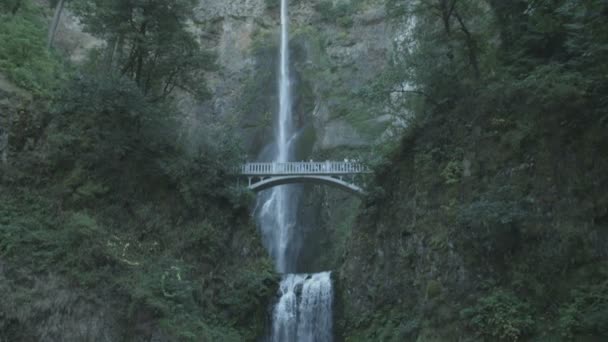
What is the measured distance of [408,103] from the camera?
22.0 metres

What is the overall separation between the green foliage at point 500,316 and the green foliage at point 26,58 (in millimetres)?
18307

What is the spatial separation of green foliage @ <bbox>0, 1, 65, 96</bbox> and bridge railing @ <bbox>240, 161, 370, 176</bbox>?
29.6 ft

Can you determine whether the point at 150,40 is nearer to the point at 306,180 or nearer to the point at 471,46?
the point at 306,180

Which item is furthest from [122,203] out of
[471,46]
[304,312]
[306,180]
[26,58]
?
[471,46]

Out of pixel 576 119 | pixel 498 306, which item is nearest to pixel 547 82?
pixel 576 119

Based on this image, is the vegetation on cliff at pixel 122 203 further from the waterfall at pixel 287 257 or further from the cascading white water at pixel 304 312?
the waterfall at pixel 287 257

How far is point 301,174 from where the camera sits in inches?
980

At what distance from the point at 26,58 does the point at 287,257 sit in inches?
650

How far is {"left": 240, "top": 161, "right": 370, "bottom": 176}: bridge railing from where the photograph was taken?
24312 millimetres

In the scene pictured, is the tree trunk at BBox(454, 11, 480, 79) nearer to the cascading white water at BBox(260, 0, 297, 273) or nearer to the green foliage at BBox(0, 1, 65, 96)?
the cascading white water at BBox(260, 0, 297, 273)

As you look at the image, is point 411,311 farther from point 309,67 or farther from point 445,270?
point 309,67

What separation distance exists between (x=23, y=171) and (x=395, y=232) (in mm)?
14013

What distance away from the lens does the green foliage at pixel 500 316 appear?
12016 mm

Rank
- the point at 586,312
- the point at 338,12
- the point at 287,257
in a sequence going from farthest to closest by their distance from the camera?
A: the point at 338,12 < the point at 287,257 < the point at 586,312
